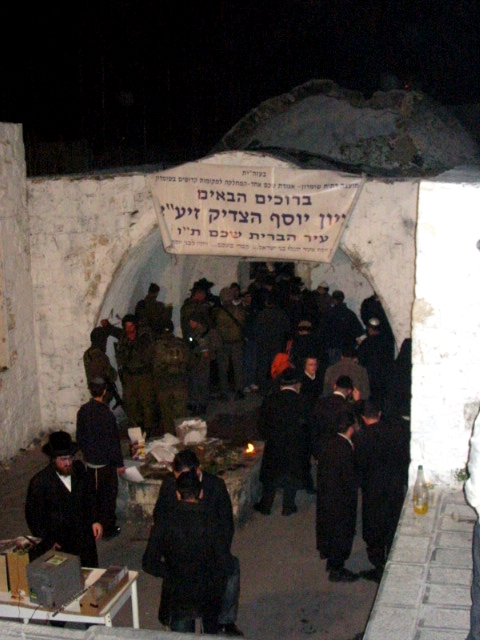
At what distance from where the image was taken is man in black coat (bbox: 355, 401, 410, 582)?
A: 22.9 ft

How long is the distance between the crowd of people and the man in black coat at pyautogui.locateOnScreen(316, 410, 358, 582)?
0.04 feet

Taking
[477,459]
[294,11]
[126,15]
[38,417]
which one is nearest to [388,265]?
[38,417]

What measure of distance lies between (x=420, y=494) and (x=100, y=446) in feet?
10.4

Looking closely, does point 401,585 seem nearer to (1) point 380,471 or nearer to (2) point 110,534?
(1) point 380,471

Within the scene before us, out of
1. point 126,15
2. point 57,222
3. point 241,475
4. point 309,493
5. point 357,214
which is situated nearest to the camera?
point 241,475

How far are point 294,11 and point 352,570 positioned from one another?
25833mm

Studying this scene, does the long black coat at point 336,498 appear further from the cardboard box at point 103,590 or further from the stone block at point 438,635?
the stone block at point 438,635

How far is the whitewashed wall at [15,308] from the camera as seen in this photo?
399 inches

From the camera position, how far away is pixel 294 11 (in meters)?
29.8

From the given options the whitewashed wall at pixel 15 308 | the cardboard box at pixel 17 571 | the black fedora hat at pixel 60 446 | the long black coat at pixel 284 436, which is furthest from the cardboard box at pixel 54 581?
the whitewashed wall at pixel 15 308

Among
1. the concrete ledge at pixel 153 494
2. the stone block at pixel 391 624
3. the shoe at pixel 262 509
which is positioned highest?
the stone block at pixel 391 624

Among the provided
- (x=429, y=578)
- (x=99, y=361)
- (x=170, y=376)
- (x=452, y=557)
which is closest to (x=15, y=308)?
(x=99, y=361)

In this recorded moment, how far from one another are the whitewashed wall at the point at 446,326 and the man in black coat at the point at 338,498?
2.46ft

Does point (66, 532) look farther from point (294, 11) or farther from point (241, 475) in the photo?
point (294, 11)
